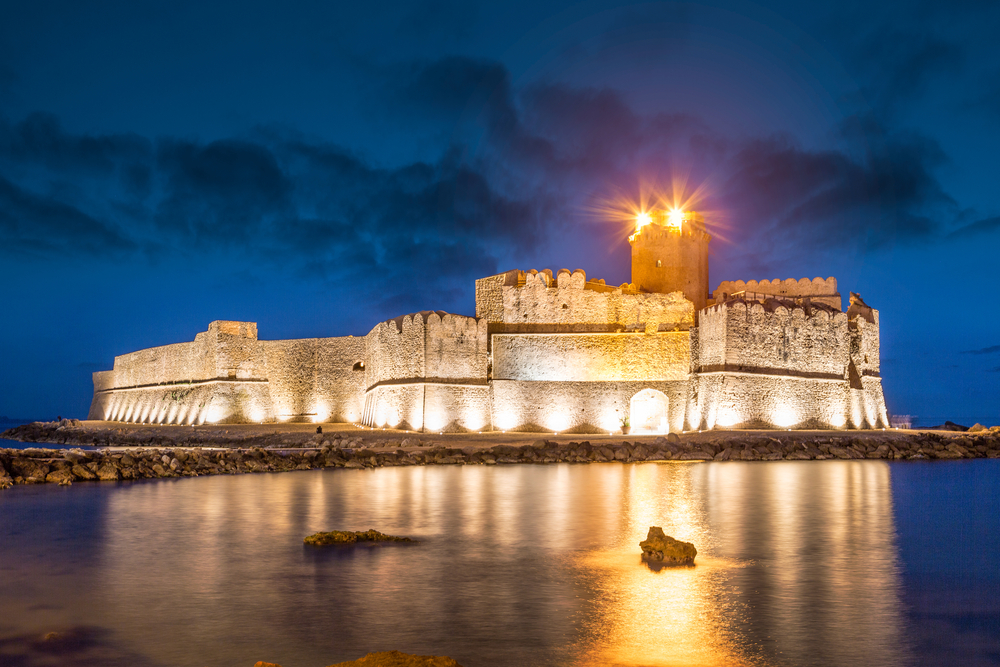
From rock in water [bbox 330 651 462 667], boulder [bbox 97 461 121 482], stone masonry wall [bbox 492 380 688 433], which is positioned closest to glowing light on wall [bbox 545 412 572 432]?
stone masonry wall [bbox 492 380 688 433]

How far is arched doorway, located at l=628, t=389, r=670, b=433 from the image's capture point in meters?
24.6

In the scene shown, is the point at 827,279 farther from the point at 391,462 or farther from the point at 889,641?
the point at 889,641

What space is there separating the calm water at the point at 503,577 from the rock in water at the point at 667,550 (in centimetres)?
22

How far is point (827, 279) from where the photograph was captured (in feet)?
98.3

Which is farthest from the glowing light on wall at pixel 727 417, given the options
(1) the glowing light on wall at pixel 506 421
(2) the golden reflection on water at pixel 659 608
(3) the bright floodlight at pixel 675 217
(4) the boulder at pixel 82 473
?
(4) the boulder at pixel 82 473

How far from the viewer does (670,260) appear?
2947cm

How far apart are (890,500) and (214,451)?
1569cm

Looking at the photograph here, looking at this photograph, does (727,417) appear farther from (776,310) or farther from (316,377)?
(316,377)

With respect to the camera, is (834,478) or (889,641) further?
(834,478)

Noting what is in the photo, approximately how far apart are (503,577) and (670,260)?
23.1 metres

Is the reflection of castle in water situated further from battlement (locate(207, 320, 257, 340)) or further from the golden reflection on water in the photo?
battlement (locate(207, 320, 257, 340))

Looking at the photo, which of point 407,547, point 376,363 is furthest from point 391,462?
point 407,547

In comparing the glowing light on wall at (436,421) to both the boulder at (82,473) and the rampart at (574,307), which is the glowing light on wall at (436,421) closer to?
the rampart at (574,307)

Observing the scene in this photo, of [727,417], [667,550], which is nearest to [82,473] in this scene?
[667,550]
